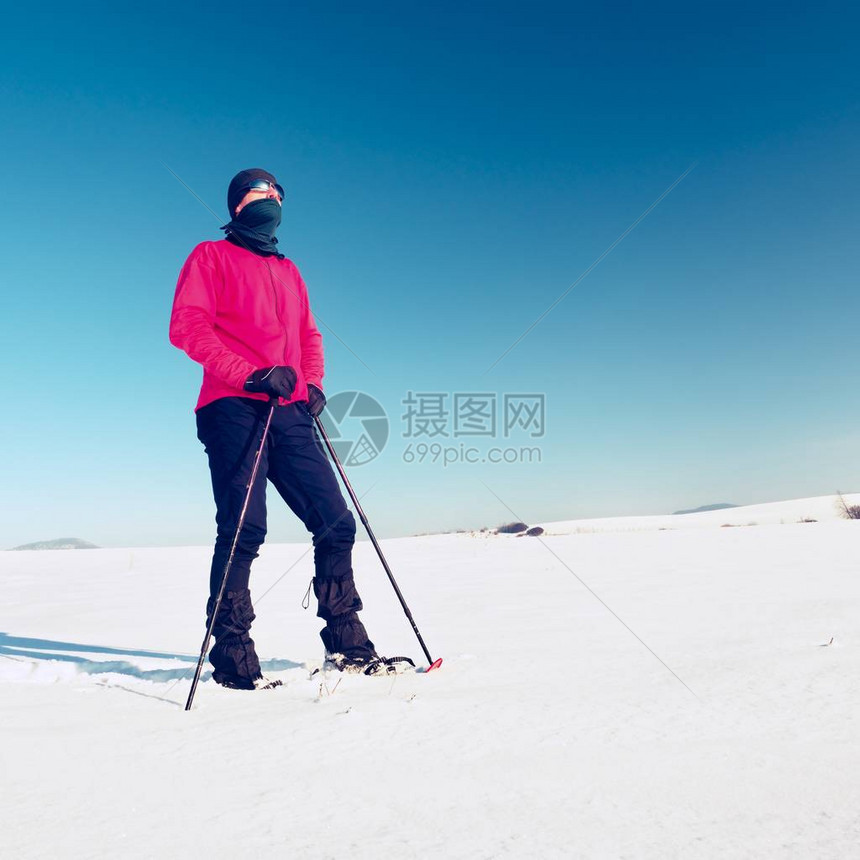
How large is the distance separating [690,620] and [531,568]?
141 inches

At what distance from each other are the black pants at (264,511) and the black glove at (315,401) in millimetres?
56

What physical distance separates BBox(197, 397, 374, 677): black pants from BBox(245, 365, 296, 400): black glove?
0.21 m

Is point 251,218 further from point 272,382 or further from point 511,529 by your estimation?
point 511,529

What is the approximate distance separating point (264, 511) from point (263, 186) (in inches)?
70.6

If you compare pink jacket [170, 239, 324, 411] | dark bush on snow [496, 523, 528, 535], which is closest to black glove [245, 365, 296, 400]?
pink jacket [170, 239, 324, 411]

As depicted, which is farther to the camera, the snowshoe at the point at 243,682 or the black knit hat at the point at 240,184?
the black knit hat at the point at 240,184

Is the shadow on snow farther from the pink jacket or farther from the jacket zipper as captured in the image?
the jacket zipper

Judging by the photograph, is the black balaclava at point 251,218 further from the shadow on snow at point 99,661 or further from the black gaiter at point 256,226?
the shadow on snow at point 99,661

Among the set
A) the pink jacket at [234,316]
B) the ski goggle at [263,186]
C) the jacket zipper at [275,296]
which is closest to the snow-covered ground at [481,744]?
the pink jacket at [234,316]

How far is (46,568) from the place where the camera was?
30.8 feet

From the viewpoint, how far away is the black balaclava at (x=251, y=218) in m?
3.26

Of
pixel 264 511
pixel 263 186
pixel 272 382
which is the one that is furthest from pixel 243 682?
pixel 263 186

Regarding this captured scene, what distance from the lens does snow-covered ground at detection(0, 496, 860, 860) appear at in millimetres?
1195

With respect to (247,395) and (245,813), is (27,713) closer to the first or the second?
(245,813)
